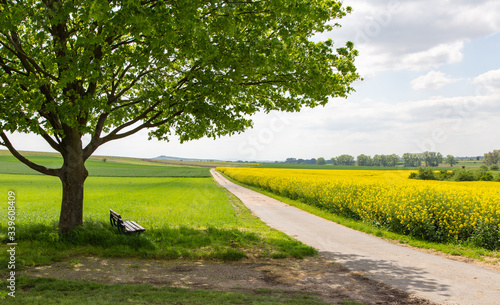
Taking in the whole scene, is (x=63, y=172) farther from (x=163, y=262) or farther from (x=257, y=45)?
(x=257, y=45)

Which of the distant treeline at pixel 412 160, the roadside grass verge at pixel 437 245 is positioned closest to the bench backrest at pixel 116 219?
the roadside grass verge at pixel 437 245

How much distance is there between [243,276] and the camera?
8047 mm

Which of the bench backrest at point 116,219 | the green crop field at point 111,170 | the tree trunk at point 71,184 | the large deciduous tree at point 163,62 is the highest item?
the large deciduous tree at point 163,62

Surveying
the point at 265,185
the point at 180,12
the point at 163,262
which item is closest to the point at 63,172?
the point at 163,262

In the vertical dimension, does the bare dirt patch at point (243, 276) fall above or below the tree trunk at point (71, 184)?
below

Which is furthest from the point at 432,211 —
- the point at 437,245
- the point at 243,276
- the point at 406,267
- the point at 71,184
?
the point at 71,184

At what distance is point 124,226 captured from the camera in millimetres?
10867

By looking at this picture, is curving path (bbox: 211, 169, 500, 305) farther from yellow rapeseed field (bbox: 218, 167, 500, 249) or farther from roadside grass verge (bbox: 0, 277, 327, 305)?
roadside grass verge (bbox: 0, 277, 327, 305)

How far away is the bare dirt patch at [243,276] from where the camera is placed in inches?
271

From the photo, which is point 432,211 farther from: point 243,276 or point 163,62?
point 163,62

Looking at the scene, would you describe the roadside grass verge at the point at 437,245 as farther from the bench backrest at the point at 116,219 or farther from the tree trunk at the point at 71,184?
the tree trunk at the point at 71,184

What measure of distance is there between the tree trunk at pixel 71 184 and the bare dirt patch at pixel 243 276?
217 centimetres

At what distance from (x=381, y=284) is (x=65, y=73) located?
27.9ft

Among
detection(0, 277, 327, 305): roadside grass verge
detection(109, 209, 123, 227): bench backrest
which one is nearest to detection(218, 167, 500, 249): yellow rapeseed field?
detection(0, 277, 327, 305): roadside grass verge
